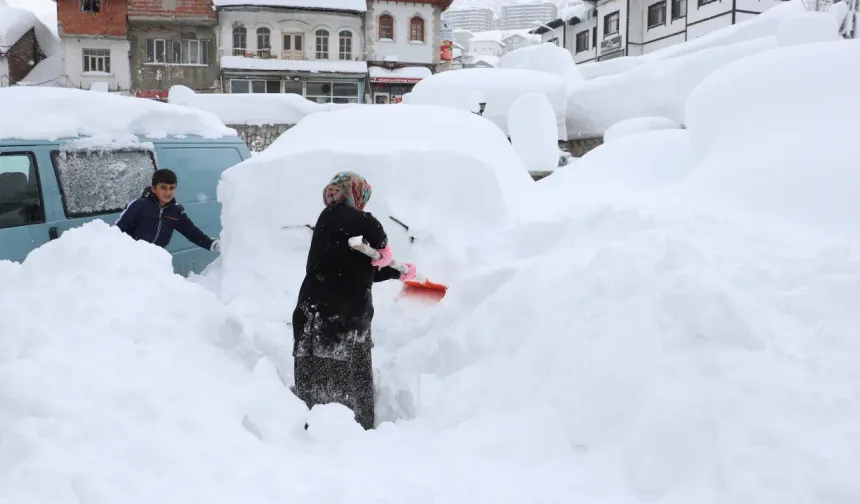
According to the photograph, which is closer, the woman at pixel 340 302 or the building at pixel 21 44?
the woman at pixel 340 302

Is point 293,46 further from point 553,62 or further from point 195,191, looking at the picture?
point 195,191

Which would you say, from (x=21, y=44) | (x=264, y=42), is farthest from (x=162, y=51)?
(x=21, y=44)

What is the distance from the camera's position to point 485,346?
3627mm

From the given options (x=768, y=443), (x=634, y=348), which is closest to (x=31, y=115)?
(x=634, y=348)

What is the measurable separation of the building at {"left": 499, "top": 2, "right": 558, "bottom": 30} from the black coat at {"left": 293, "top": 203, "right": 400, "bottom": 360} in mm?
116440

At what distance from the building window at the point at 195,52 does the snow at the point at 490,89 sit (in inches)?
648

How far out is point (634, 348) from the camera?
2846mm

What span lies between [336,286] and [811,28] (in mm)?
14246

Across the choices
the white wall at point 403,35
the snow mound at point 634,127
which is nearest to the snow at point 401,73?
the white wall at point 403,35

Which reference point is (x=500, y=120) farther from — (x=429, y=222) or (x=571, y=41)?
(x=571, y=41)

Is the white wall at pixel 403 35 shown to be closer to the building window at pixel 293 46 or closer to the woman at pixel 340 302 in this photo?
the building window at pixel 293 46

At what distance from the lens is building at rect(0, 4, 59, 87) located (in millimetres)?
29812

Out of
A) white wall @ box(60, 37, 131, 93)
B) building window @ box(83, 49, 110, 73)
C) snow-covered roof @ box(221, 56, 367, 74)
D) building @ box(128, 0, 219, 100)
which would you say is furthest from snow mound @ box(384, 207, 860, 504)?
building window @ box(83, 49, 110, 73)

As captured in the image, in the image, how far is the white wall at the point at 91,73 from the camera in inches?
1220
